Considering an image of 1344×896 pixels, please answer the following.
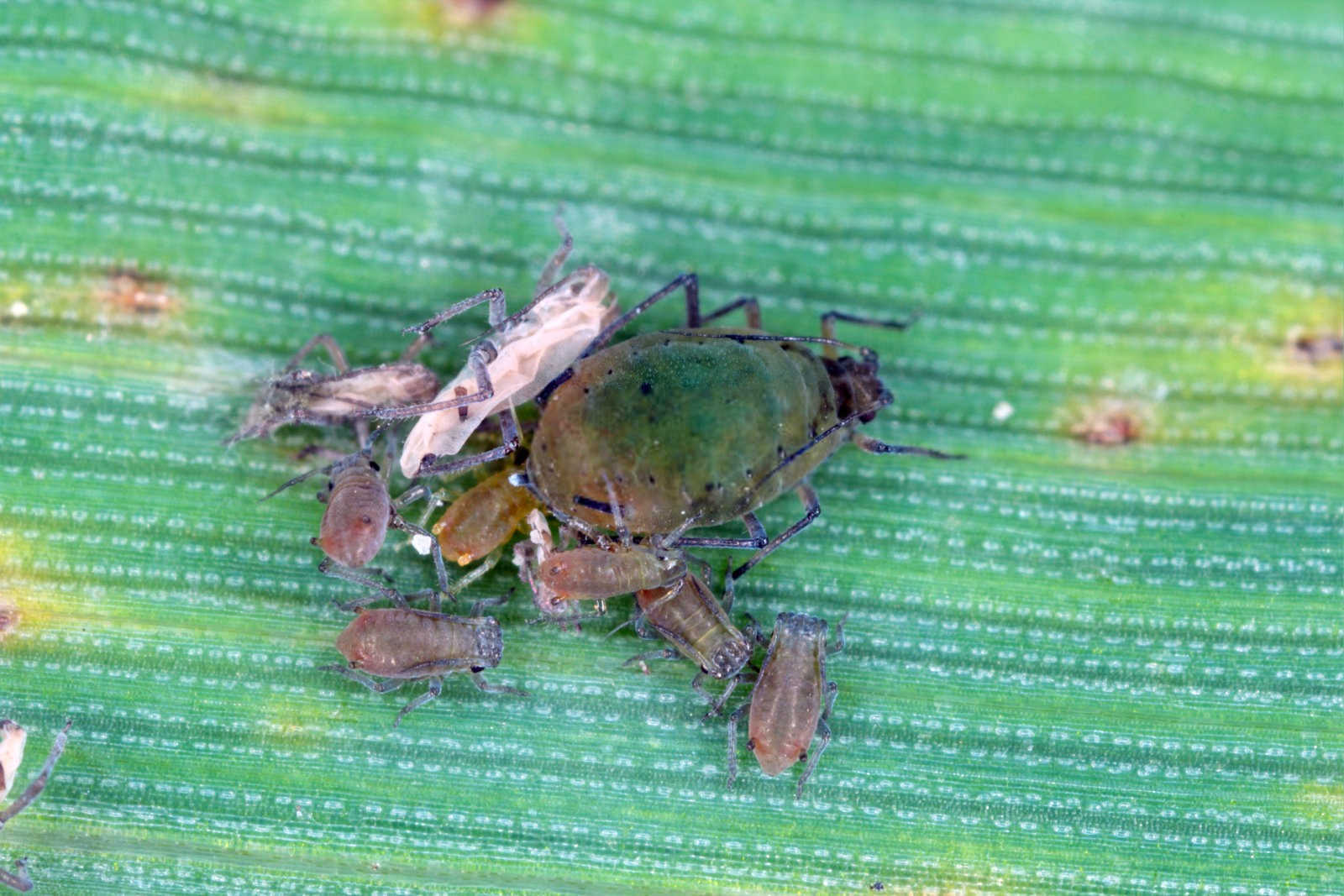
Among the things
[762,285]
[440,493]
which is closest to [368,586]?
[440,493]

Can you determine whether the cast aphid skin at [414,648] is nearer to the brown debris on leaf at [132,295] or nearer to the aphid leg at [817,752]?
the aphid leg at [817,752]

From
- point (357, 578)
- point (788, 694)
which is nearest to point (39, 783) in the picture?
point (357, 578)

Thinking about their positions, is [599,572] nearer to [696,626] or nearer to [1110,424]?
[696,626]

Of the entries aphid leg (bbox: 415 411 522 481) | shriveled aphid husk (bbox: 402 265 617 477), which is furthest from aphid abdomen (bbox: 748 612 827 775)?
shriveled aphid husk (bbox: 402 265 617 477)

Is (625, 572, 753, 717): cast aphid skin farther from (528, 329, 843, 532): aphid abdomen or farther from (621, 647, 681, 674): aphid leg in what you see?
(528, 329, 843, 532): aphid abdomen

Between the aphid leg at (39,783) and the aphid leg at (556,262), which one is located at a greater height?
the aphid leg at (556,262)

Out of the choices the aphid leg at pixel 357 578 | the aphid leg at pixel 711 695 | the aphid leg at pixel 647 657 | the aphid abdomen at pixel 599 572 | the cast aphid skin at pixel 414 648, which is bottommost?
the aphid leg at pixel 711 695

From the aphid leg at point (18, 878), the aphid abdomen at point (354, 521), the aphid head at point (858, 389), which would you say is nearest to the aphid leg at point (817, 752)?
the aphid head at point (858, 389)
